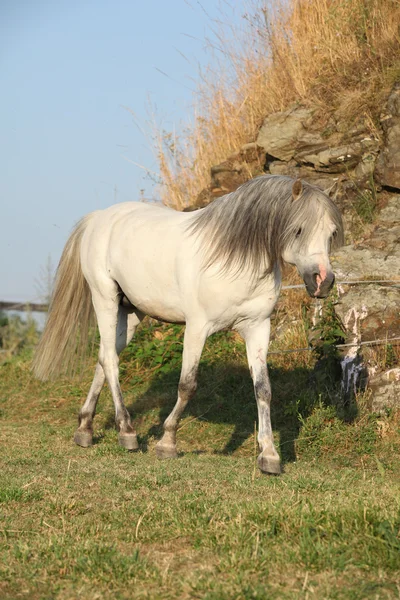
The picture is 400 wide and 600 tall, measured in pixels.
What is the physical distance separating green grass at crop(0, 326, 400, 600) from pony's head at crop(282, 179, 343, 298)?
4.05 feet

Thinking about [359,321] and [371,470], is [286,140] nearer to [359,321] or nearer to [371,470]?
[359,321]

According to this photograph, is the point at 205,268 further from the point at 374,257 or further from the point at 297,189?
the point at 374,257

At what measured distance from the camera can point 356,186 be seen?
934 cm

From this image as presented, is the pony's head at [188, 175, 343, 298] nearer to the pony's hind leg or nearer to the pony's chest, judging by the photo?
the pony's chest

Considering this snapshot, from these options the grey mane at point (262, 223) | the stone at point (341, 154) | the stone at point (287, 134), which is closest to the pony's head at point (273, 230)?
the grey mane at point (262, 223)

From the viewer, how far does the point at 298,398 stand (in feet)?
24.5

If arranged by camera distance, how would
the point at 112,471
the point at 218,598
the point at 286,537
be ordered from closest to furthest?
the point at 218,598, the point at 286,537, the point at 112,471

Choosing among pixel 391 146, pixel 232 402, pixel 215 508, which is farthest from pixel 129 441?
pixel 391 146

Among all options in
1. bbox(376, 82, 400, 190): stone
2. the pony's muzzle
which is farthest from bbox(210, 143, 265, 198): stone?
the pony's muzzle

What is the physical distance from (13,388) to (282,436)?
4.26m

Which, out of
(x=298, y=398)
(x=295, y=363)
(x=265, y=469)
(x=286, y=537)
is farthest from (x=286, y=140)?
(x=286, y=537)

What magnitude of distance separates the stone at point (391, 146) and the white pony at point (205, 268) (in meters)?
3.14

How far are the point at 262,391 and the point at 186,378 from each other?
605mm

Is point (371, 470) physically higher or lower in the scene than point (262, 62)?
lower
